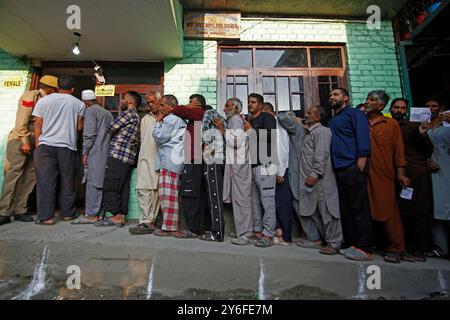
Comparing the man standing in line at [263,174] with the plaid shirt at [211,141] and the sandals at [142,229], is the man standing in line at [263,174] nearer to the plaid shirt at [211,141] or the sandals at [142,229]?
the plaid shirt at [211,141]

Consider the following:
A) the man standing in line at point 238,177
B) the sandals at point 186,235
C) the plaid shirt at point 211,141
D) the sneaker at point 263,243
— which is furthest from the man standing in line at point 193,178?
the sneaker at point 263,243

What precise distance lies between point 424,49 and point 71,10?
18.0 feet

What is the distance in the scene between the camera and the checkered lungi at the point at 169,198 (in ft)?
10.3

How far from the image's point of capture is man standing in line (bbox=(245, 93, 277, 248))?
309cm

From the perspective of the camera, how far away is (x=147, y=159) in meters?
3.42

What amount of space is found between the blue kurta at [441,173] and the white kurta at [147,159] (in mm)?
3333

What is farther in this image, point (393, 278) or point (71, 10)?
point (71, 10)

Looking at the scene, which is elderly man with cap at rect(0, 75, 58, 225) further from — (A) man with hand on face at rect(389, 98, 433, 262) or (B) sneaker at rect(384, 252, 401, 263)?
(A) man with hand on face at rect(389, 98, 433, 262)

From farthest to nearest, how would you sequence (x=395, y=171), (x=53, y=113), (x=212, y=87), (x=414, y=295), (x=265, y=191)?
(x=212, y=87)
(x=53, y=113)
(x=265, y=191)
(x=395, y=171)
(x=414, y=295)

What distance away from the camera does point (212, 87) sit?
436 cm

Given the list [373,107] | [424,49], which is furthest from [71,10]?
[424,49]

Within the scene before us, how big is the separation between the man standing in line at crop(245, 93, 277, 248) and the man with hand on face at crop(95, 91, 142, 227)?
1558mm

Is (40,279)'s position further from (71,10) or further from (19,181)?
(71,10)

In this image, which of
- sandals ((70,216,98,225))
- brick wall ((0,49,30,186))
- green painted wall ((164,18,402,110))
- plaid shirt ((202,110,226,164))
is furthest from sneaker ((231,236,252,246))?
brick wall ((0,49,30,186))
